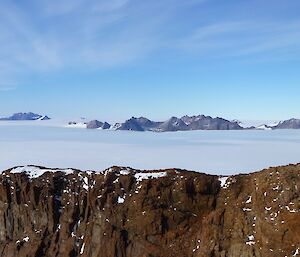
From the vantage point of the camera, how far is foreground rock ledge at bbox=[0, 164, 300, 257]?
70875 millimetres

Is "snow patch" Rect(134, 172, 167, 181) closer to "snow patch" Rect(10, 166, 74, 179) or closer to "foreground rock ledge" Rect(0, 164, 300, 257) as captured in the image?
"foreground rock ledge" Rect(0, 164, 300, 257)

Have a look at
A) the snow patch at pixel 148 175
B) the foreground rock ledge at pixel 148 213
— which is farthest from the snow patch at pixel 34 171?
the snow patch at pixel 148 175

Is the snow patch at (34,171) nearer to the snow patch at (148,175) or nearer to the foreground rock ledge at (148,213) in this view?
the foreground rock ledge at (148,213)

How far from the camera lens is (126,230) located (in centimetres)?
8112

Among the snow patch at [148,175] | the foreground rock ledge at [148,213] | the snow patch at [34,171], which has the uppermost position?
the snow patch at [148,175]

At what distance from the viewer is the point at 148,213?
266ft

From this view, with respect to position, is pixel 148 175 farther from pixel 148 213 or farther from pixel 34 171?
pixel 34 171

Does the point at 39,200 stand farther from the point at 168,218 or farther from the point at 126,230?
the point at 168,218

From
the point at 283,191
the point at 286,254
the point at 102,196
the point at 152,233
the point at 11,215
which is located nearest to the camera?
the point at 286,254

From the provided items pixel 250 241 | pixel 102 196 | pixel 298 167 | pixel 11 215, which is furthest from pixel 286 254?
pixel 11 215

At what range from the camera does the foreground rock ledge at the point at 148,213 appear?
233 feet

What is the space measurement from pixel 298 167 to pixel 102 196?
118ft

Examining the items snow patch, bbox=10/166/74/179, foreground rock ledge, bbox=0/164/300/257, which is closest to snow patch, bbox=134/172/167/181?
foreground rock ledge, bbox=0/164/300/257

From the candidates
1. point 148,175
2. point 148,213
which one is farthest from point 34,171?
point 148,213
